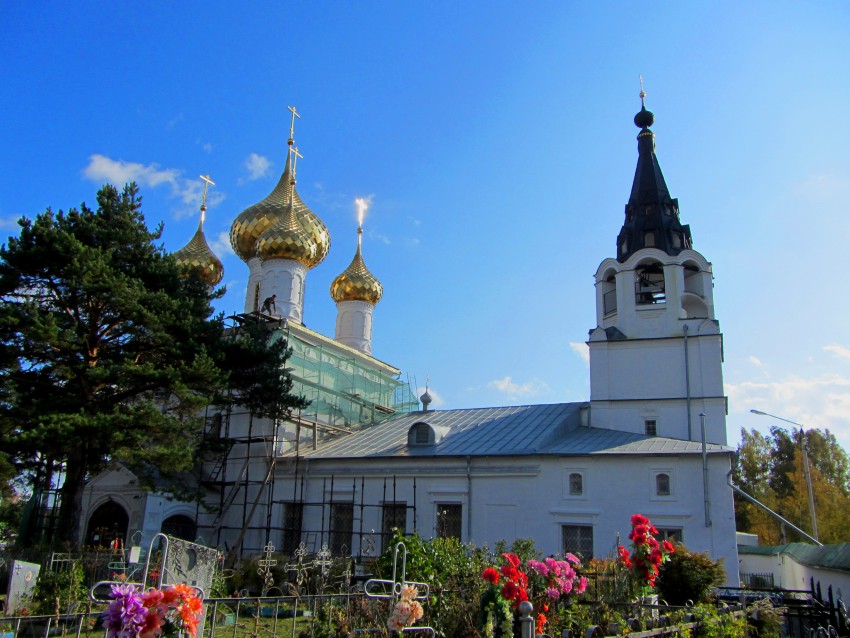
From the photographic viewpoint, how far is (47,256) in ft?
52.4

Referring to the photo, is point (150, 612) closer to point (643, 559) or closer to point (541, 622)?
point (541, 622)

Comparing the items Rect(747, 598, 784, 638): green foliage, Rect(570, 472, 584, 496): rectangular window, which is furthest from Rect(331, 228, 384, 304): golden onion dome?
Rect(747, 598, 784, 638): green foliage

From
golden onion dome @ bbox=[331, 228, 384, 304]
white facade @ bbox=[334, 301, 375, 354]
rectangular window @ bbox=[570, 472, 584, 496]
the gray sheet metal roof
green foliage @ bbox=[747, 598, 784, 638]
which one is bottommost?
green foliage @ bbox=[747, 598, 784, 638]

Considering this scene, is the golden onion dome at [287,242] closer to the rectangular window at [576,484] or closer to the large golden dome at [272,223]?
the large golden dome at [272,223]

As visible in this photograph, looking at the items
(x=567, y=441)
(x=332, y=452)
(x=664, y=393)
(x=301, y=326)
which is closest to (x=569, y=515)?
(x=567, y=441)

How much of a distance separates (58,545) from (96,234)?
724cm

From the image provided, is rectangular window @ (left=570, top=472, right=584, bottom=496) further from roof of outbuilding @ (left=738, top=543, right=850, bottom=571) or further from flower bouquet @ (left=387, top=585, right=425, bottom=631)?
flower bouquet @ (left=387, top=585, right=425, bottom=631)

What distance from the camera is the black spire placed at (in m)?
21.9

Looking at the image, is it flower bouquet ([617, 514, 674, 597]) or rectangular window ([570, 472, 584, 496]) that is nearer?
flower bouquet ([617, 514, 674, 597])

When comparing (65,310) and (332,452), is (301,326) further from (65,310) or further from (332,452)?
(65,310)

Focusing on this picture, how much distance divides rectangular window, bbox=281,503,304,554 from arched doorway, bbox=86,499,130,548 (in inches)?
176

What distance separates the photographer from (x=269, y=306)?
23922 mm

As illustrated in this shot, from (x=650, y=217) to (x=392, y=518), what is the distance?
479 inches

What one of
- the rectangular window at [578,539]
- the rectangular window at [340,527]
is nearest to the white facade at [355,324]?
the rectangular window at [340,527]
